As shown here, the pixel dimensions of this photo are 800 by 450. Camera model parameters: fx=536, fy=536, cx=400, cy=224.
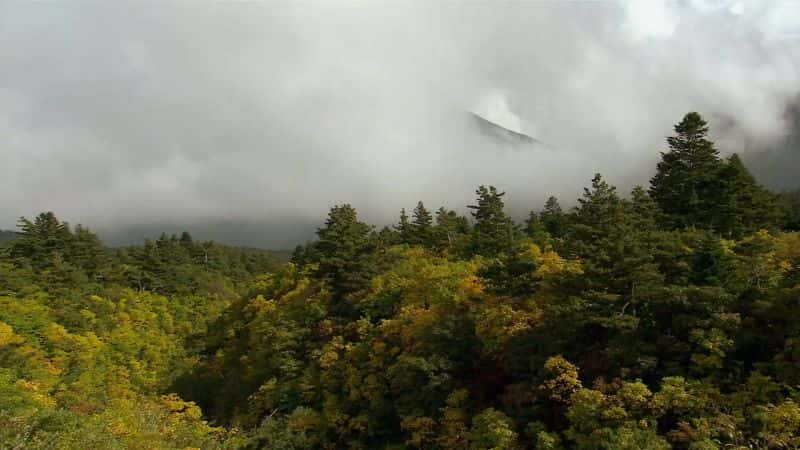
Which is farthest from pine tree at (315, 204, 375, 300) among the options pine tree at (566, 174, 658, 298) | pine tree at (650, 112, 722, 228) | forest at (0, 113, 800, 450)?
pine tree at (650, 112, 722, 228)

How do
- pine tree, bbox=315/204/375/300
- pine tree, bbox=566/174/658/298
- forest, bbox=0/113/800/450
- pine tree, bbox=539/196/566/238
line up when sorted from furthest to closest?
1. pine tree, bbox=539/196/566/238
2. pine tree, bbox=315/204/375/300
3. pine tree, bbox=566/174/658/298
4. forest, bbox=0/113/800/450

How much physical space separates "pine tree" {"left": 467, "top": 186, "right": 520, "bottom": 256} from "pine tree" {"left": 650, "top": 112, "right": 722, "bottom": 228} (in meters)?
13.1

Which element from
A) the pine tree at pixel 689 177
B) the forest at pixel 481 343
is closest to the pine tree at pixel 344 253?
the forest at pixel 481 343

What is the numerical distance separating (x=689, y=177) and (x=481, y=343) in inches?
947

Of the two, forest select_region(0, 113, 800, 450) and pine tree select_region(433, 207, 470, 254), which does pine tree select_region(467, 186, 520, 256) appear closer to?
forest select_region(0, 113, 800, 450)

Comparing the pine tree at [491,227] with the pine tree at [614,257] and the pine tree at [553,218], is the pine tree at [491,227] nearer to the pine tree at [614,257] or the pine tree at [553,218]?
the pine tree at [553,218]

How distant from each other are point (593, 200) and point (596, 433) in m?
17.5

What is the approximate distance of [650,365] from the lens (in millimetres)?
21516

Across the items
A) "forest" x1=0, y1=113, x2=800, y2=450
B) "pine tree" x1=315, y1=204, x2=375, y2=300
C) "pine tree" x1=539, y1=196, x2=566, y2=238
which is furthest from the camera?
"pine tree" x1=539, y1=196, x2=566, y2=238

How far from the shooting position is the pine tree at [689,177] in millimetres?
40781

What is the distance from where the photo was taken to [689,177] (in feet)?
138

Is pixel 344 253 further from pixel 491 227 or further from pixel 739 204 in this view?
pixel 739 204

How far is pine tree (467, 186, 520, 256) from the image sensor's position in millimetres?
48656

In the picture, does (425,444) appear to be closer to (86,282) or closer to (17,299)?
(17,299)
